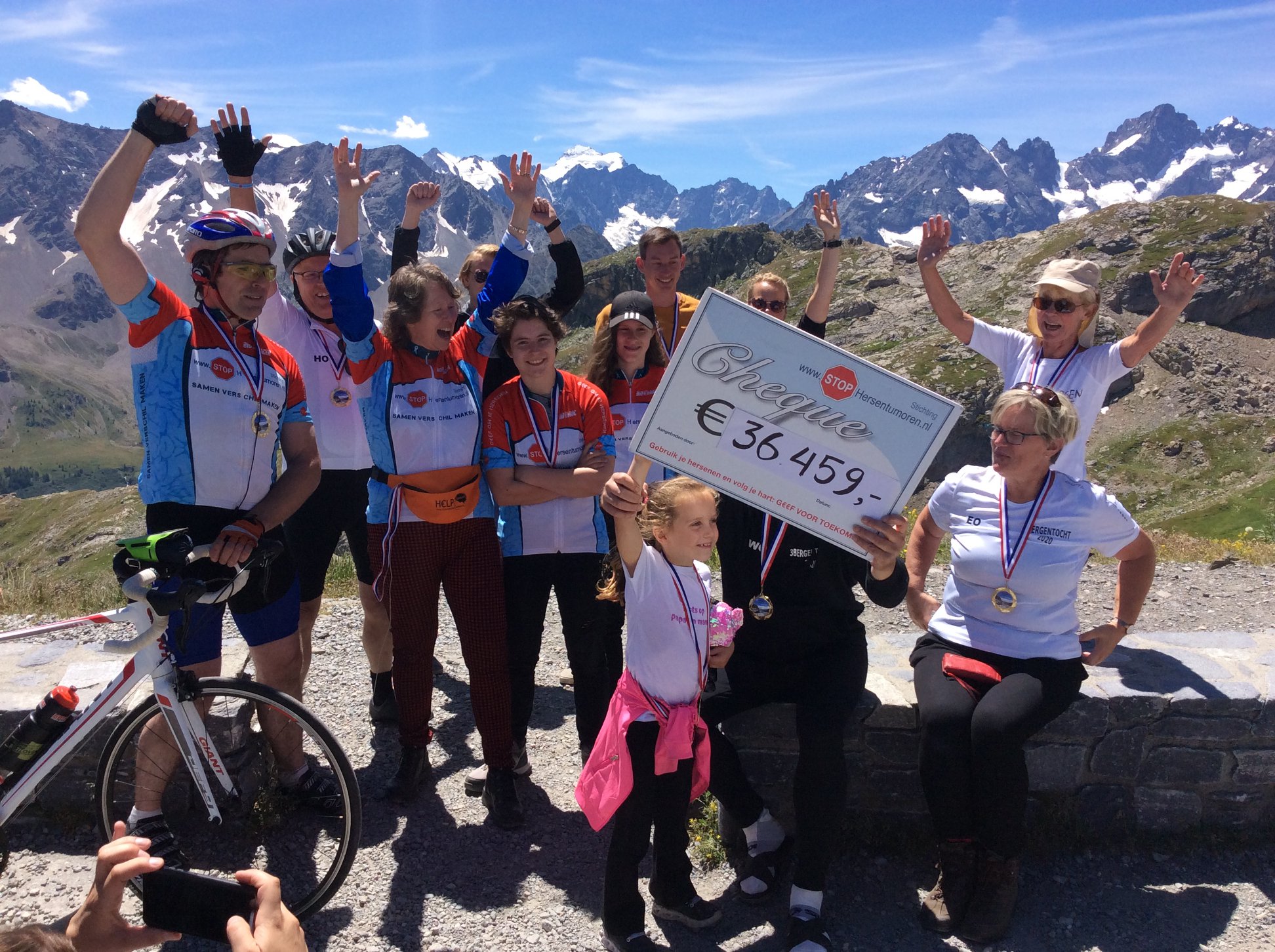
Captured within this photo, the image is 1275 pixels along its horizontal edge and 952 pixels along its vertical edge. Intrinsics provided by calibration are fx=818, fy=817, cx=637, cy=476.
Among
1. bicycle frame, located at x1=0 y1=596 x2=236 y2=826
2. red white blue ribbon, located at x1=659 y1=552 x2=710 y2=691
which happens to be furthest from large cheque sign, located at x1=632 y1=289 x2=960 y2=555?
bicycle frame, located at x1=0 y1=596 x2=236 y2=826

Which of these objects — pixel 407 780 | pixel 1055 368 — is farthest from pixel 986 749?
pixel 407 780

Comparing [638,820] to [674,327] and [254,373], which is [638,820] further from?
[674,327]

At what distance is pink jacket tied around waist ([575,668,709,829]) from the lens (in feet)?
13.3

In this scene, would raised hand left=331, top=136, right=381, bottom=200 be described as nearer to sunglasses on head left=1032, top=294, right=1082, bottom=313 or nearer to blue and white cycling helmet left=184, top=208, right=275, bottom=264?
blue and white cycling helmet left=184, top=208, right=275, bottom=264

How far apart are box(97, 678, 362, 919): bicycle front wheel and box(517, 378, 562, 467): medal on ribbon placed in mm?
2002

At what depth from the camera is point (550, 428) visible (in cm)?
519

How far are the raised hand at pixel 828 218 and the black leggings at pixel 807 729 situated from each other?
11.1ft

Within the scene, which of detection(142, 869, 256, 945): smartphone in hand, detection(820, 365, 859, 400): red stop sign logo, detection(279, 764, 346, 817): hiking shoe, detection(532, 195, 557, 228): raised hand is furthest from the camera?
detection(532, 195, 557, 228): raised hand

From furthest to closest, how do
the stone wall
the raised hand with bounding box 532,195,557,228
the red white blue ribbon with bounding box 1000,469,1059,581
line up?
1. the raised hand with bounding box 532,195,557,228
2. the stone wall
3. the red white blue ribbon with bounding box 1000,469,1059,581

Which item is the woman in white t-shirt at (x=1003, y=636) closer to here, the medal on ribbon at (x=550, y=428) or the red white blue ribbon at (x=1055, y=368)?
the red white blue ribbon at (x=1055, y=368)

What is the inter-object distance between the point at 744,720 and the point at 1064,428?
2541mm

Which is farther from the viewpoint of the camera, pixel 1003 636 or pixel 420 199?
pixel 420 199

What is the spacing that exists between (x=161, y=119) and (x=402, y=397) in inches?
72.8

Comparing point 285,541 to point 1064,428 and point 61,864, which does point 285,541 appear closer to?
point 61,864
